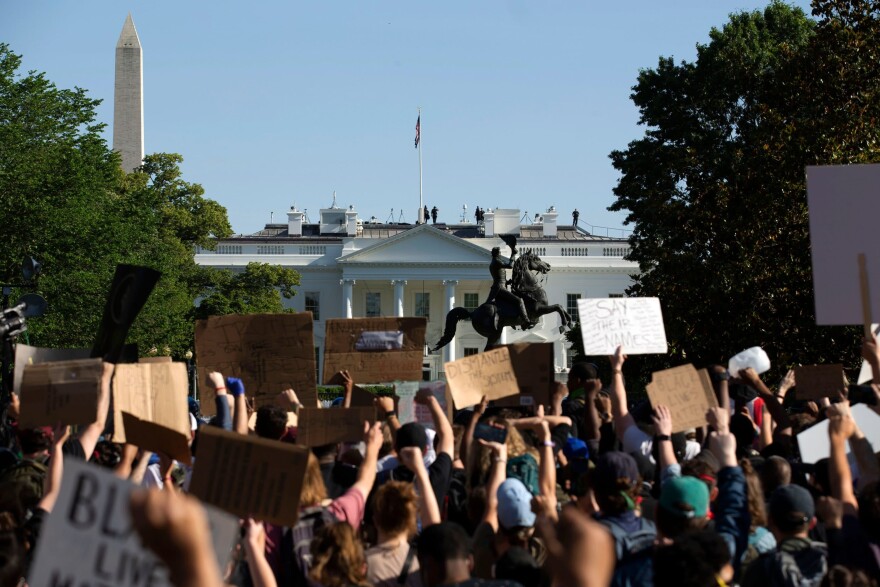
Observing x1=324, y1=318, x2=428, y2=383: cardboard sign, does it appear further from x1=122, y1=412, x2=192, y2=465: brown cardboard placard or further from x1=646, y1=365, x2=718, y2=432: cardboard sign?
x1=122, y1=412, x2=192, y2=465: brown cardboard placard

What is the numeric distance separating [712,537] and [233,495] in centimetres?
150

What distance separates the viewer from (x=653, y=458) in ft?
22.1

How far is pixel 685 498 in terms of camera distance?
14.2ft

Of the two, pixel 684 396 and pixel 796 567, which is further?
pixel 684 396

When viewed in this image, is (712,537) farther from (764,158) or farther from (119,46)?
(119,46)

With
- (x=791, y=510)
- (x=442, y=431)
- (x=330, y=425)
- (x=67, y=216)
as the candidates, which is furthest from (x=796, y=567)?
(x=67, y=216)

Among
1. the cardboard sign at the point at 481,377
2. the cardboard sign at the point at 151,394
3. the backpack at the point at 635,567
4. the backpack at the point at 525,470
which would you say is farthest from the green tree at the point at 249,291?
the backpack at the point at 635,567

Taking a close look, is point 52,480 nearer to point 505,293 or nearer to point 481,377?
point 481,377

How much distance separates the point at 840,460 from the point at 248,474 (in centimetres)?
213

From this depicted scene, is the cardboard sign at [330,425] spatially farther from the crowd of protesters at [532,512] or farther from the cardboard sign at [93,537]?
the cardboard sign at [93,537]

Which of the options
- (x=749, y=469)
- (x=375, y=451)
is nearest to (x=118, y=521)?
(x=375, y=451)

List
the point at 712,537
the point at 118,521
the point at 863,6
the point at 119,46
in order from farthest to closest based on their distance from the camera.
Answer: the point at 119,46 → the point at 863,6 → the point at 712,537 → the point at 118,521

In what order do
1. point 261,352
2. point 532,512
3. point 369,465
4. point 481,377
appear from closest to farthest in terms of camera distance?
1. point 532,512
2. point 369,465
3. point 481,377
4. point 261,352

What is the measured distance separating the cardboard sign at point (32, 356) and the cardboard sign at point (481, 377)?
215 cm
